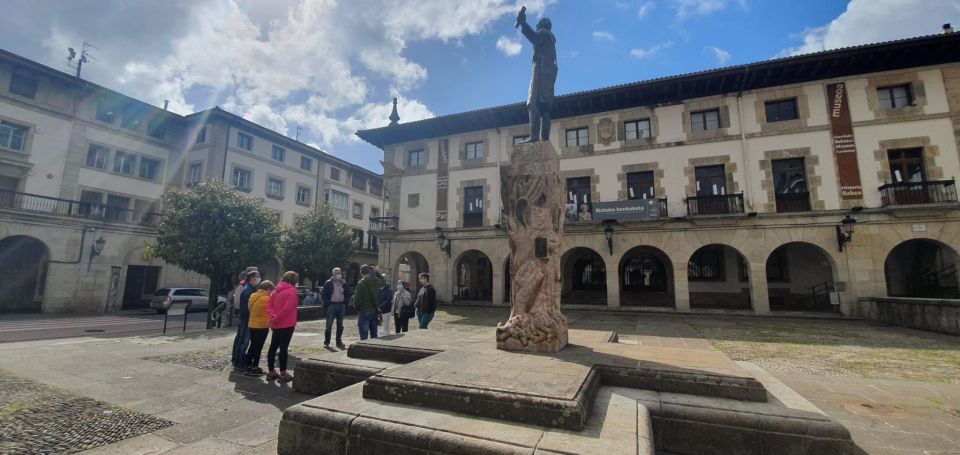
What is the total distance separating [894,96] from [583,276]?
1444cm

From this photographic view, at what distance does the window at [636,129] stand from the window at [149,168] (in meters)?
27.9

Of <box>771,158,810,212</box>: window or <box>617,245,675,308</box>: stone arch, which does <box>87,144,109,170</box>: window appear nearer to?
<box>617,245,675,308</box>: stone arch

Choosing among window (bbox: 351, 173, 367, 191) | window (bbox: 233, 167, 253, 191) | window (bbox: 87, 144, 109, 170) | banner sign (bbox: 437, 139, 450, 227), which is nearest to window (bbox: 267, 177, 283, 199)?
window (bbox: 233, 167, 253, 191)

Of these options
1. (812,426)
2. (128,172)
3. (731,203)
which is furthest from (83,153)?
(731,203)

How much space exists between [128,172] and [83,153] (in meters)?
2.27

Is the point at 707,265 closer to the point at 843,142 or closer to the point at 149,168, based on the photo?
the point at 843,142

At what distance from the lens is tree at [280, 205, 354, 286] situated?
2398cm

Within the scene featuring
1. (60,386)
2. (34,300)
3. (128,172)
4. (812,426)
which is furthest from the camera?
(128,172)

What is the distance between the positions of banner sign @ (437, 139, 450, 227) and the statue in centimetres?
1429

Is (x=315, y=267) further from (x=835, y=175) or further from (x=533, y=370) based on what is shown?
(x=835, y=175)

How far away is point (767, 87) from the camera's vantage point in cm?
1644

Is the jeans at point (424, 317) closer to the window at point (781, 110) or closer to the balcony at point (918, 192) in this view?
the window at point (781, 110)

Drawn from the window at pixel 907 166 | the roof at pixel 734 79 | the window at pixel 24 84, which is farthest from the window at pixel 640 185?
the window at pixel 24 84

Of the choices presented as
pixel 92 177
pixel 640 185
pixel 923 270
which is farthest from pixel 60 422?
pixel 92 177
